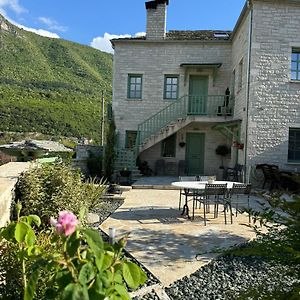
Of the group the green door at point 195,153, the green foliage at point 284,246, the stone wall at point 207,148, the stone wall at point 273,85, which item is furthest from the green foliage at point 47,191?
the green door at point 195,153

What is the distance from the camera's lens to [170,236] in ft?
19.2

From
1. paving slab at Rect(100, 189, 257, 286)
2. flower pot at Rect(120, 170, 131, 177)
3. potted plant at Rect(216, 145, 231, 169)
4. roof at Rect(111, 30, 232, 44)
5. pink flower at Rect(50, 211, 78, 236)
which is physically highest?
roof at Rect(111, 30, 232, 44)

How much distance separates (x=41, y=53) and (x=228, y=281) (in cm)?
5161

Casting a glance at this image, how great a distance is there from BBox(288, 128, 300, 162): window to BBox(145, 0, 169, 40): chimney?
7747 mm

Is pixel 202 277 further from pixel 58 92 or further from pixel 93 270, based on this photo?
pixel 58 92

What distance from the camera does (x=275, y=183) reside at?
1142 cm

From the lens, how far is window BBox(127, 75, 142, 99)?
16.5 m

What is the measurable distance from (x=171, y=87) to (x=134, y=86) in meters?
1.84

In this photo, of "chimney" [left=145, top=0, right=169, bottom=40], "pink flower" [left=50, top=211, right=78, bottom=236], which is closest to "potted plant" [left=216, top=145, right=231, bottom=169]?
"chimney" [left=145, top=0, right=169, bottom=40]

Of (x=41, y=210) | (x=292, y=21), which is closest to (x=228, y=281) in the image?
(x=41, y=210)

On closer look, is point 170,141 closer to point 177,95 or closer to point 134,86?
point 177,95

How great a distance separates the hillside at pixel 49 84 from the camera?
36.1 meters

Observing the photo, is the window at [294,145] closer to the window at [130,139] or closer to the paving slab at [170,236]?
the paving slab at [170,236]

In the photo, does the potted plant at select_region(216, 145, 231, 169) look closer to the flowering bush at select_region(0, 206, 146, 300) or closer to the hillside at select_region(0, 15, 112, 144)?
the flowering bush at select_region(0, 206, 146, 300)
